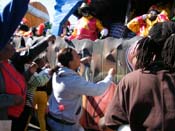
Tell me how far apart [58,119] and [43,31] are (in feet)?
20.2

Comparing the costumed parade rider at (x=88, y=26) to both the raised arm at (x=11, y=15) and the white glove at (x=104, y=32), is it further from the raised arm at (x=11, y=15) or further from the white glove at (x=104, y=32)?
the raised arm at (x=11, y=15)

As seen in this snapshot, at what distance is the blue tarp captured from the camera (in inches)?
332

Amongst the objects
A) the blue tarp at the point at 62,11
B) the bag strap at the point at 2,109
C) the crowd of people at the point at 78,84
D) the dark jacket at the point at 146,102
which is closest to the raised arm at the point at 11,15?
the crowd of people at the point at 78,84

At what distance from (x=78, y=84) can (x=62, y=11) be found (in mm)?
4985

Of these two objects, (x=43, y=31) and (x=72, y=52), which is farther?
(x=43, y=31)

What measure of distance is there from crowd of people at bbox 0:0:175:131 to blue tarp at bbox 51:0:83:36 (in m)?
1.24

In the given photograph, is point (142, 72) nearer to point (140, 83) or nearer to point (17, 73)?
point (140, 83)

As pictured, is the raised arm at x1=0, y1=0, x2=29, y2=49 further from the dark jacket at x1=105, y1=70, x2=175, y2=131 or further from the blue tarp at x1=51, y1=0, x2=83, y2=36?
the blue tarp at x1=51, y1=0, x2=83, y2=36

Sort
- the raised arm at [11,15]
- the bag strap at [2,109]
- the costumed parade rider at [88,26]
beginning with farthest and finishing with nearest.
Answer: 1. the costumed parade rider at [88,26]
2. the bag strap at [2,109]
3. the raised arm at [11,15]

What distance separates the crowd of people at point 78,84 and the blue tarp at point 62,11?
1239 millimetres

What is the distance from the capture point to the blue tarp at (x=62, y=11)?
8.43 meters

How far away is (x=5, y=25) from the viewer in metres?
2.35

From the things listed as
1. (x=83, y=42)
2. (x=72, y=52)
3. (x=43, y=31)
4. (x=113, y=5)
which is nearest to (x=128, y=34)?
(x=113, y=5)

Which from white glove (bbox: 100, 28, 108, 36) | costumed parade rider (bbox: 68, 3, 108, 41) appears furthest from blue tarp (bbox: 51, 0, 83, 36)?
white glove (bbox: 100, 28, 108, 36)
